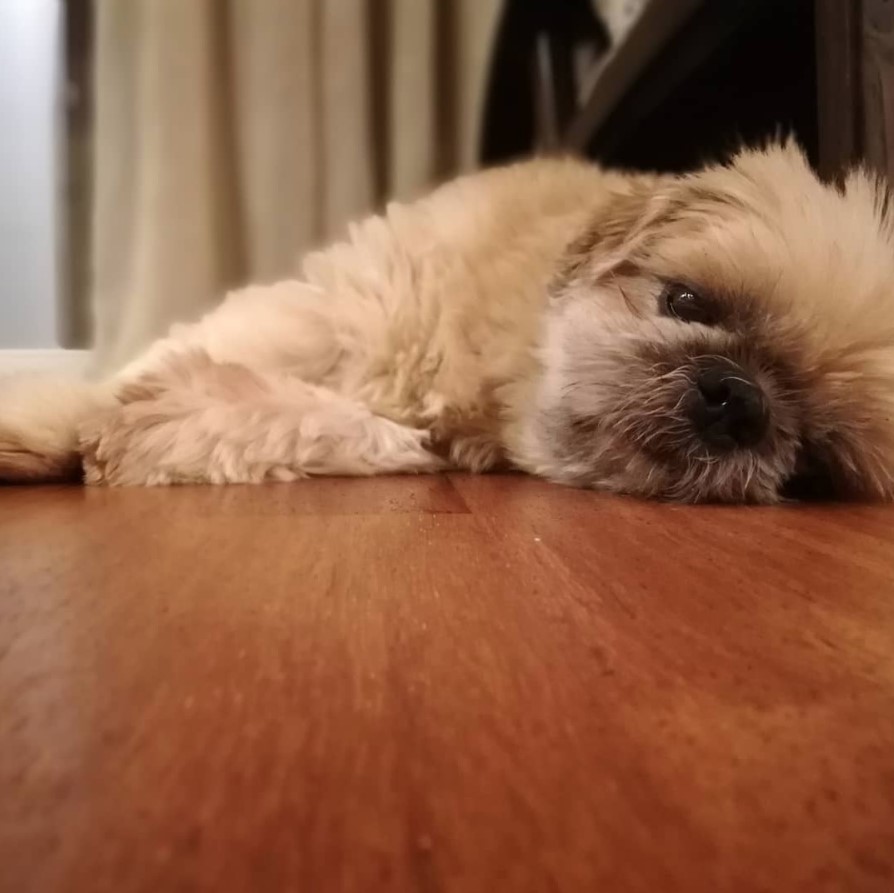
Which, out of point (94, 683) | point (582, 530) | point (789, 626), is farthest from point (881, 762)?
point (582, 530)

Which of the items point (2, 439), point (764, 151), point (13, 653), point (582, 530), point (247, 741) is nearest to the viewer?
point (247, 741)

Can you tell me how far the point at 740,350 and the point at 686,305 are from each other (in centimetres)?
8

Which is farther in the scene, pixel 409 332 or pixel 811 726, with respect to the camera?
pixel 409 332

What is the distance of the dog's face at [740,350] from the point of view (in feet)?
3.43

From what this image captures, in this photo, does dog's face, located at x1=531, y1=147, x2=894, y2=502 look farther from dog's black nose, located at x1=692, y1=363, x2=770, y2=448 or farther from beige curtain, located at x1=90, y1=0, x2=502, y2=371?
beige curtain, located at x1=90, y1=0, x2=502, y2=371

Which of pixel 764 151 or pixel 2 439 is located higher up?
pixel 764 151

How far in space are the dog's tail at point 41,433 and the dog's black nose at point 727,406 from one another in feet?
2.21

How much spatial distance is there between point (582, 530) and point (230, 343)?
2.22 feet

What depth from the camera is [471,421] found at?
126 cm

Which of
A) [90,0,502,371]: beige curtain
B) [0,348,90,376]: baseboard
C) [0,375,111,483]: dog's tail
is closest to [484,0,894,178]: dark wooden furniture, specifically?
[90,0,502,371]: beige curtain

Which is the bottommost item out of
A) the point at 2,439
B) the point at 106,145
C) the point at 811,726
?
the point at 2,439

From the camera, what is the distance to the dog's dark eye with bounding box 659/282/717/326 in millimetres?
1114

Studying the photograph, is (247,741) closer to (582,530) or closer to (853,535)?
(582,530)

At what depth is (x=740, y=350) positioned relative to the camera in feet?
3.56
